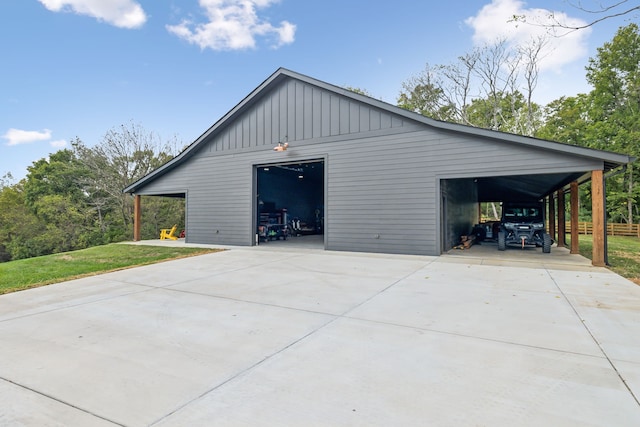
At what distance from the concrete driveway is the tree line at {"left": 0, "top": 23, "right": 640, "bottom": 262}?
65.4 ft

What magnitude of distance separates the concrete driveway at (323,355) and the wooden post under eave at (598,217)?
2315mm

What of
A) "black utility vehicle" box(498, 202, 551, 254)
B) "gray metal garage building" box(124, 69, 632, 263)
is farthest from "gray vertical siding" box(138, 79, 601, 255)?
"black utility vehicle" box(498, 202, 551, 254)

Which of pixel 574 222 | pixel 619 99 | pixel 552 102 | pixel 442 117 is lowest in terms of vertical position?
pixel 574 222

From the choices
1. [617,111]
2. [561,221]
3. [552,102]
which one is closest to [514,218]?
[561,221]

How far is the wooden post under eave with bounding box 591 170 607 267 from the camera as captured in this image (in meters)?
6.97

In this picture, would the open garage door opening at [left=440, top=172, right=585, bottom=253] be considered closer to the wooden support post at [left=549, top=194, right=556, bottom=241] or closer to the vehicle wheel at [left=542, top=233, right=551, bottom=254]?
the vehicle wheel at [left=542, top=233, right=551, bottom=254]

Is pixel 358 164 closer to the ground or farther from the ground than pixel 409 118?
closer to the ground

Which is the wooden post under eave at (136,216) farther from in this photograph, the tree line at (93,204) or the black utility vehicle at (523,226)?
the black utility vehicle at (523,226)

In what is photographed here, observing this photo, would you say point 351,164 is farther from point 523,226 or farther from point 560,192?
point 560,192

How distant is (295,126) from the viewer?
10922 millimetres

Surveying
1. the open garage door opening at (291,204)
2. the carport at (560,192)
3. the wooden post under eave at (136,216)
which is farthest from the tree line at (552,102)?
the wooden post under eave at (136,216)

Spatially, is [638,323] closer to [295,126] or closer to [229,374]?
[229,374]

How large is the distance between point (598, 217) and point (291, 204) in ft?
44.2

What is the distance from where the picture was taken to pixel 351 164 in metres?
10.0
